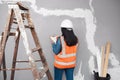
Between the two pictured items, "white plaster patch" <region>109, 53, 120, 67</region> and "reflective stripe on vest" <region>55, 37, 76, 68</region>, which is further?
"white plaster patch" <region>109, 53, 120, 67</region>

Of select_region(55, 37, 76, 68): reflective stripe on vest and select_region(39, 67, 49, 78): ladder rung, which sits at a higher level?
select_region(39, 67, 49, 78): ladder rung

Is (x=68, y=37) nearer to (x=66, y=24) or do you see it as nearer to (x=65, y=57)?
(x=66, y=24)

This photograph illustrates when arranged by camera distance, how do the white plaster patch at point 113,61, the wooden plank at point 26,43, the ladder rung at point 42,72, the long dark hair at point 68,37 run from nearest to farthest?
the wooden plank at point 26,43
the ladder rung at point 42,72
the long dark hair at point 68,37
the white plaster patch at point 113,61

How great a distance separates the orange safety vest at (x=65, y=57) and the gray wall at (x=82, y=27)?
0.96 ft

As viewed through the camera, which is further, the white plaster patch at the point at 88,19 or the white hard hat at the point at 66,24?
the white plaster patch at the point at 88,19

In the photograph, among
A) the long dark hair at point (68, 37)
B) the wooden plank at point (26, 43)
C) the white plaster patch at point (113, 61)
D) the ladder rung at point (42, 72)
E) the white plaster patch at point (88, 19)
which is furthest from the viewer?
the white plaster patch at point (113, 61)

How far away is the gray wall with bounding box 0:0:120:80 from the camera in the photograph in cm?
363

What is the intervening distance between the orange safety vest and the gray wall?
0.96 feet

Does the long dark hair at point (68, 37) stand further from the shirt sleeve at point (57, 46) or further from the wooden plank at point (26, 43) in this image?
the wooden plank at point (26, 43)

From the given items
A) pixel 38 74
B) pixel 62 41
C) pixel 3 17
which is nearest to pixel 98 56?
pixel 62 41

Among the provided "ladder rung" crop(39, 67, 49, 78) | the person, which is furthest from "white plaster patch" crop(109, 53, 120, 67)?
"ladder rung" crop(39, 67, 49, 78)

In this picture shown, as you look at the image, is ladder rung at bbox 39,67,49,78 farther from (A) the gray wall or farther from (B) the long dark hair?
(A) the gray wall

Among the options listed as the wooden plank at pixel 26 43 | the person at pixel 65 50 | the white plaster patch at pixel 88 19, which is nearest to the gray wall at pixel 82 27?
the white plaster patch at pixel 88 19

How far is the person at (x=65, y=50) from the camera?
3348mm
